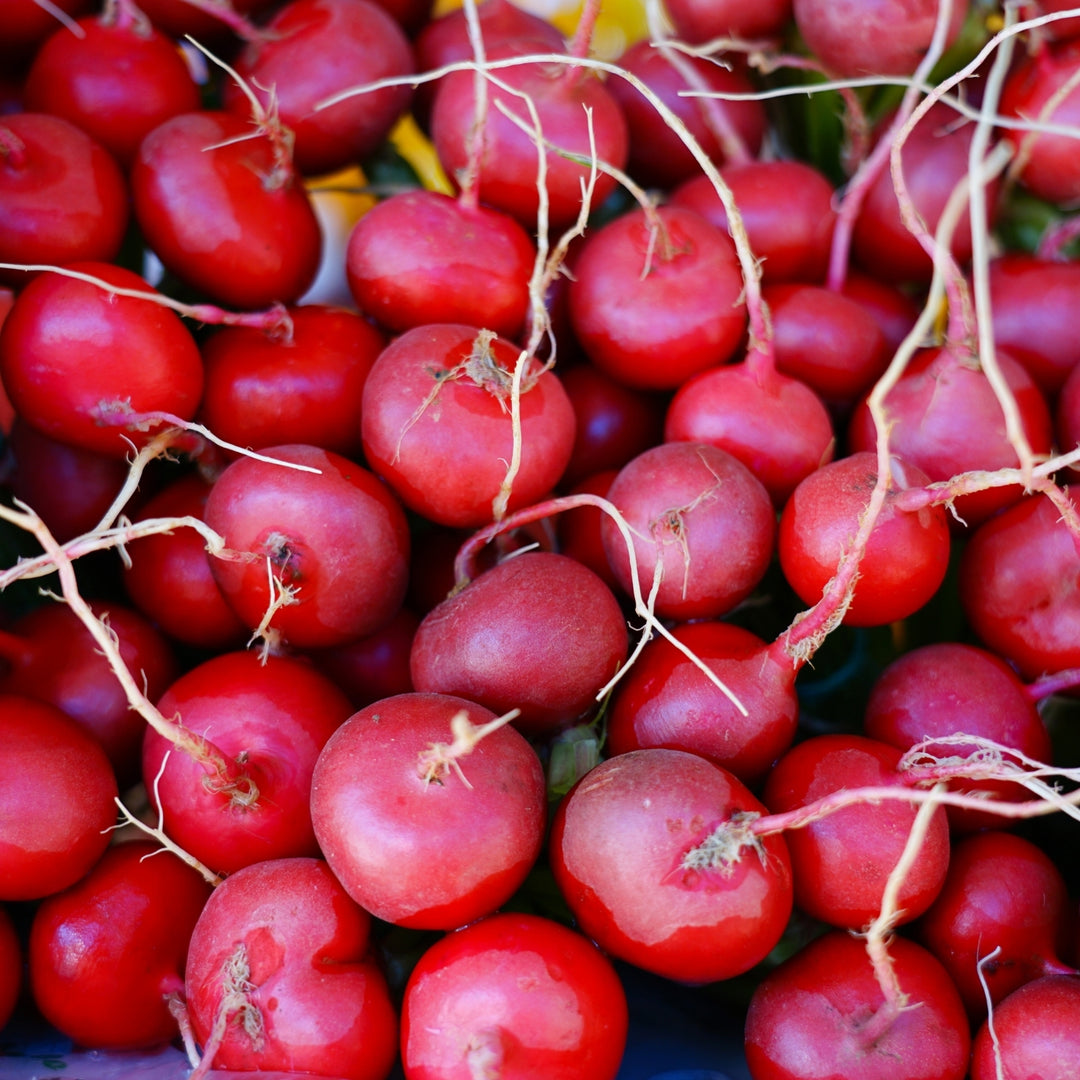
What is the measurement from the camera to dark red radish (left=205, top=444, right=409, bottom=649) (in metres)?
0.82

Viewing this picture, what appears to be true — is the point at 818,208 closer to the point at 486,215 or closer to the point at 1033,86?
the point at 1033,86

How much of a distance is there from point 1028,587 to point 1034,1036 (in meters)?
0.36

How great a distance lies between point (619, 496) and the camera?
871 mm

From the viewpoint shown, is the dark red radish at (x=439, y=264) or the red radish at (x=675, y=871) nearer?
the red radish at (x=675, y=871)

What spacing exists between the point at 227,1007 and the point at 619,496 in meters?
0.47

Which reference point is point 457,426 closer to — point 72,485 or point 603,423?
point 603,423

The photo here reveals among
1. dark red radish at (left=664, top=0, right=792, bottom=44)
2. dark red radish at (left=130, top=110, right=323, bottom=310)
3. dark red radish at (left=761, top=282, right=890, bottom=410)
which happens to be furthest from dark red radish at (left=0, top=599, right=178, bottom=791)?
dark red radish at (left=664, top=0, right=792, bottom=44)

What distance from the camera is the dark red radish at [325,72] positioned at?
1080 millimetres

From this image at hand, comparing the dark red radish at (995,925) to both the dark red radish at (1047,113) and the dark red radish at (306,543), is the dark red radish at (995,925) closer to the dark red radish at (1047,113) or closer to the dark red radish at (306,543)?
the dark red radish at (306,543)

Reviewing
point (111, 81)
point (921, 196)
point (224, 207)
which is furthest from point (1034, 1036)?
point (111, 81)

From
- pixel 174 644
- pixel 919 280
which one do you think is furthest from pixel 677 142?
pixel 174 644

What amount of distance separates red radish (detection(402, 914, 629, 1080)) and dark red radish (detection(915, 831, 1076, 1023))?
0.27 m

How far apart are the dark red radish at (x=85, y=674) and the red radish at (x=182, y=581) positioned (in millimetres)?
33

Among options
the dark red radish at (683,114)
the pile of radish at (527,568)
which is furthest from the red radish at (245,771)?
the dark red radish at (683,114)
